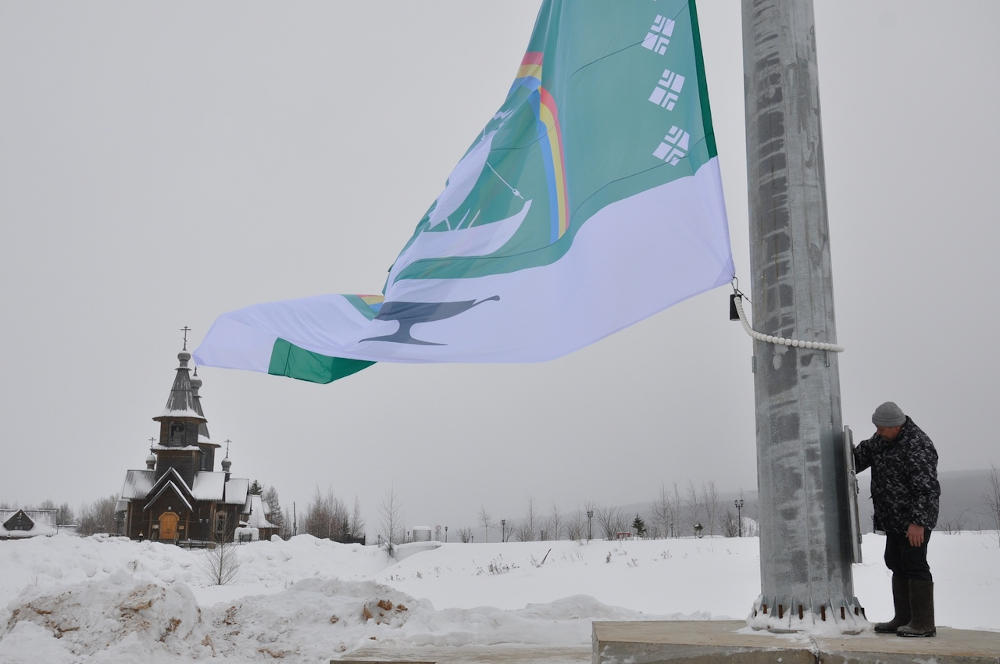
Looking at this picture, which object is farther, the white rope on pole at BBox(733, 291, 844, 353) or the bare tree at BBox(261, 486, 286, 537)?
the bare tree at BBox(261, 486, 286, 537)

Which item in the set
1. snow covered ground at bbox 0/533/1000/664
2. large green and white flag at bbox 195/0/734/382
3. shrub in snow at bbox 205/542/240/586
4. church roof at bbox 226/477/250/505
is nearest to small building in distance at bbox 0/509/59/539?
church roof at bbox 226/477/250/505

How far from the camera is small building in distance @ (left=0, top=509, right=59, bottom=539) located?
281 feet

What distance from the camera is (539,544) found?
32.8 meters

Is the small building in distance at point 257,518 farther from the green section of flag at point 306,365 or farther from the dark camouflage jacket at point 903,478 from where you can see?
the dark camouflage jacket at point 903,478

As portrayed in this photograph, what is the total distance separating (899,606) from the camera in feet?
14.4

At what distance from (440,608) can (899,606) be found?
481 inches

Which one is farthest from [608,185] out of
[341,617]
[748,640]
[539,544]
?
[539,544]

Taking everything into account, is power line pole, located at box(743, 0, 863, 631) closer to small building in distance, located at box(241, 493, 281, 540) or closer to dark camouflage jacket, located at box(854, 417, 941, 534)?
dark camouflage jacket, located at box(854, 417, 941, 534)

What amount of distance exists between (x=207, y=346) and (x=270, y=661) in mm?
3479

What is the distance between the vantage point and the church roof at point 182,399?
66.9 metres

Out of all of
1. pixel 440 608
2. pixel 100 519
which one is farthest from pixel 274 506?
pixel 440 608

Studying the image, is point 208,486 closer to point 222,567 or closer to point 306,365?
point 222,567

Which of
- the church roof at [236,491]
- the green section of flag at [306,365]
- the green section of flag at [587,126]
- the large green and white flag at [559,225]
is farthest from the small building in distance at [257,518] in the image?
the green section of flag at [587,126]

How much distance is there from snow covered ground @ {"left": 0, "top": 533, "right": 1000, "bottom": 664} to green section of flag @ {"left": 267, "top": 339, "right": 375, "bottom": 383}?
7.64 feet
